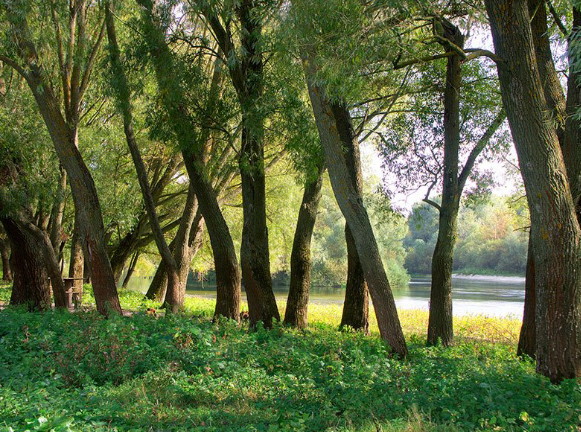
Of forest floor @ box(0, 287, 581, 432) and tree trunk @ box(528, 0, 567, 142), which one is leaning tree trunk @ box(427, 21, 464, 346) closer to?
tree trunk @ box(528, 0, 567, 142)

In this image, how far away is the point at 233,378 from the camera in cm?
664

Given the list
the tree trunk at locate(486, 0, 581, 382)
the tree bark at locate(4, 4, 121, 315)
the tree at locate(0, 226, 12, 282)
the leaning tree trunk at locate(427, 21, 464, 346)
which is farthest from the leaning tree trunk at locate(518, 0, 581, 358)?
the tree at locate(0, 226, 12, 282)

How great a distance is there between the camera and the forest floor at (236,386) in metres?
4.86

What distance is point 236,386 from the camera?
6.35 m

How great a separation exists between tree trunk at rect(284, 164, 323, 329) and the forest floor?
144 inches

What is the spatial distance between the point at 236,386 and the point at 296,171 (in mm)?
6228

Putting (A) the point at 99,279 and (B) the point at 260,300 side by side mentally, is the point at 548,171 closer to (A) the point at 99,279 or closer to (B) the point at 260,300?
(B) the point at 260,300

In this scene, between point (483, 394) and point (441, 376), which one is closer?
point (483, 394)

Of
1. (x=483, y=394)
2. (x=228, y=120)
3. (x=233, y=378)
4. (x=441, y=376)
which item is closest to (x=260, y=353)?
(x=233, y=378)

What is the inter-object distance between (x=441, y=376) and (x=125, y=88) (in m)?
8.09

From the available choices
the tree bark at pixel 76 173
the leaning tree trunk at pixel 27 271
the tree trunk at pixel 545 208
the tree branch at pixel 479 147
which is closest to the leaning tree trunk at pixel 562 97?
the tree trunk at pixel 545 208

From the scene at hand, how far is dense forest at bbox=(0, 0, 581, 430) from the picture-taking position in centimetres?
647

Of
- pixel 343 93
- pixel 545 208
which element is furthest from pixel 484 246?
pixel 545 208

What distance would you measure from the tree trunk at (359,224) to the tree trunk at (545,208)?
239cm
